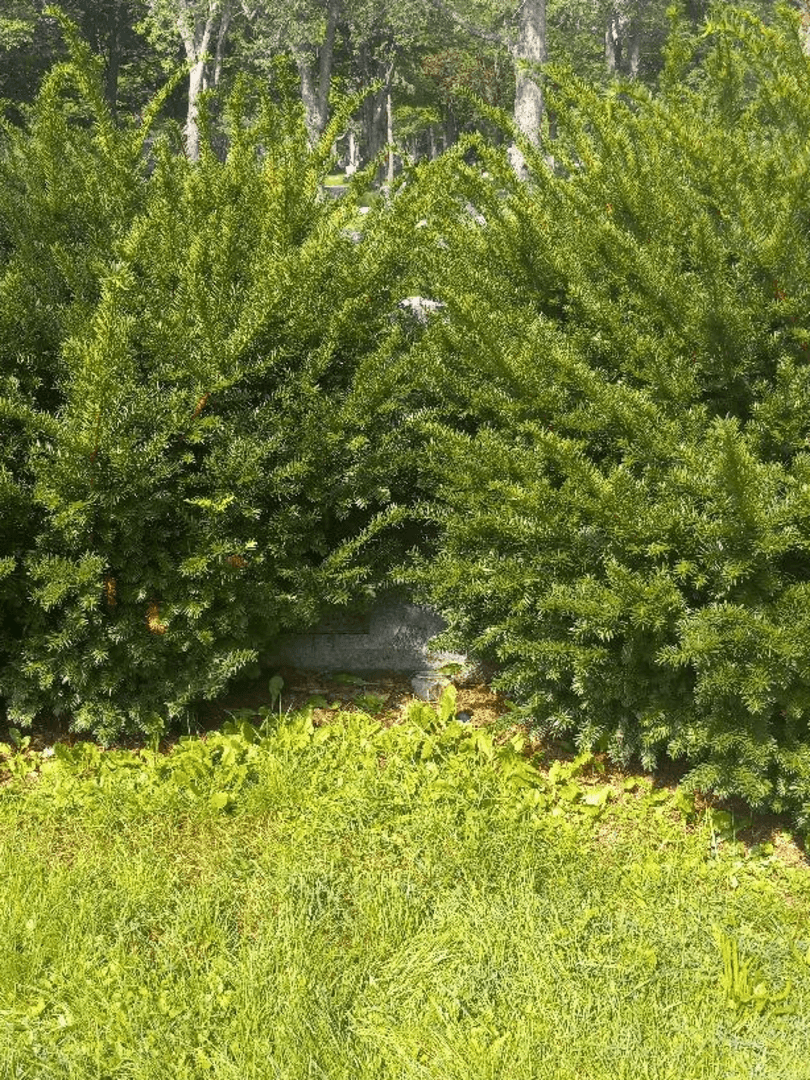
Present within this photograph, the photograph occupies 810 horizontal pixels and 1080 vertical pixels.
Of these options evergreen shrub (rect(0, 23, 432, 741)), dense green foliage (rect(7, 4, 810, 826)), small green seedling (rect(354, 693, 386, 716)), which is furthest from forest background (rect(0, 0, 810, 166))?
small green seedling (rect(354, 693, 386, 716))

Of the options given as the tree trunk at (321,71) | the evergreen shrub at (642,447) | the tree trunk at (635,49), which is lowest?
the evergreen shrub at (642,447)

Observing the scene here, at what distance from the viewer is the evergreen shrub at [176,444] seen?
369cm

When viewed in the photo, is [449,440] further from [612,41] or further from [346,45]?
[346,45]

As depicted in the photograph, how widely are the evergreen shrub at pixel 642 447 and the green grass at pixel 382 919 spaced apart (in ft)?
1.20

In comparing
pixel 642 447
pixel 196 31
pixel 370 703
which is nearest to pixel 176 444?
pixel 370 703

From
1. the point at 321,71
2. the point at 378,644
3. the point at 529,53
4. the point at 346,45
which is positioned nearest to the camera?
the point at 378,644

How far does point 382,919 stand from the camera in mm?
3080

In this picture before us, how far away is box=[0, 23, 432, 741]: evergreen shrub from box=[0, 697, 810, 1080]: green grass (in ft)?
1.27

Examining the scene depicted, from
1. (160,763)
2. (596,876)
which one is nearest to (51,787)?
(160,763)

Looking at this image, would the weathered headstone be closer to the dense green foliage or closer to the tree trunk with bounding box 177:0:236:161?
the dense green foliage

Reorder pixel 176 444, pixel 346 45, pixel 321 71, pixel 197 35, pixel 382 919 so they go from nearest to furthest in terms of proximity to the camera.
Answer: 1. pixel 382 919
2. pixel 176 444
3. pixel 197 35
4. pixel 321 71
5. pixel 346 45

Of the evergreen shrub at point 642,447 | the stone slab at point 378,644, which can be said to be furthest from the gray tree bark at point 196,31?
the stone slab at point 378,644

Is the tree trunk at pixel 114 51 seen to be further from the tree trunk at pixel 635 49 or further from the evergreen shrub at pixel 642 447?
the evergreen shrub at pixel 642 447

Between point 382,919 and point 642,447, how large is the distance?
183 cm
